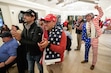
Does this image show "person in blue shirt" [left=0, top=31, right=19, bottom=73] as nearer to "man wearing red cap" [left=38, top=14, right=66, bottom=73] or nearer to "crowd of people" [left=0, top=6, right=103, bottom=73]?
"crowd of people" [left=0, top=6, right=103, bottom=73]

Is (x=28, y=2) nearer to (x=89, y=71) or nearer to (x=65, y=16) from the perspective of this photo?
(x=89, y=71)

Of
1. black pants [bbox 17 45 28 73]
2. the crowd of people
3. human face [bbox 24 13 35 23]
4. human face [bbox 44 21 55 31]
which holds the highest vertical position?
human face [bbox 24 13 35 23]

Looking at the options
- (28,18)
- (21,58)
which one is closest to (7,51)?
(21,58)

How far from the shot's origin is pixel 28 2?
5051mm

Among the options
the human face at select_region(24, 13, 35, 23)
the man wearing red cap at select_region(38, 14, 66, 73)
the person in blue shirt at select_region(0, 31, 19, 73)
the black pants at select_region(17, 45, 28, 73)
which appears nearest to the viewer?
the man wearing red cap at select_region(38, 14, 66, 73)

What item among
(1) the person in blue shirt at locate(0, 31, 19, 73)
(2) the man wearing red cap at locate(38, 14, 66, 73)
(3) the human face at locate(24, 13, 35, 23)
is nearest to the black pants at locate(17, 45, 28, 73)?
(1) the person in blue shirt at locate(0, 31, 19, 73)

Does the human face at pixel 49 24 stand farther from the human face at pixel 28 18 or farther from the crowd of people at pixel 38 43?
the human face at pixel 28 18

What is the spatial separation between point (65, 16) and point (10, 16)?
332 inches

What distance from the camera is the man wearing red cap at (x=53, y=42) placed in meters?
1.15

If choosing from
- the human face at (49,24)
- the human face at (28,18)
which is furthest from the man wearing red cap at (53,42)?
the human face at (28,18)

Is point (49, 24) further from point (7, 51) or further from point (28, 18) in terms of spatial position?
point (7, 51)

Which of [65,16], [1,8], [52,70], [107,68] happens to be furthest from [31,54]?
[65,16]

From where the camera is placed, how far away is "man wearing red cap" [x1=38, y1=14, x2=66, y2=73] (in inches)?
45.3

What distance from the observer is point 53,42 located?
121cm
